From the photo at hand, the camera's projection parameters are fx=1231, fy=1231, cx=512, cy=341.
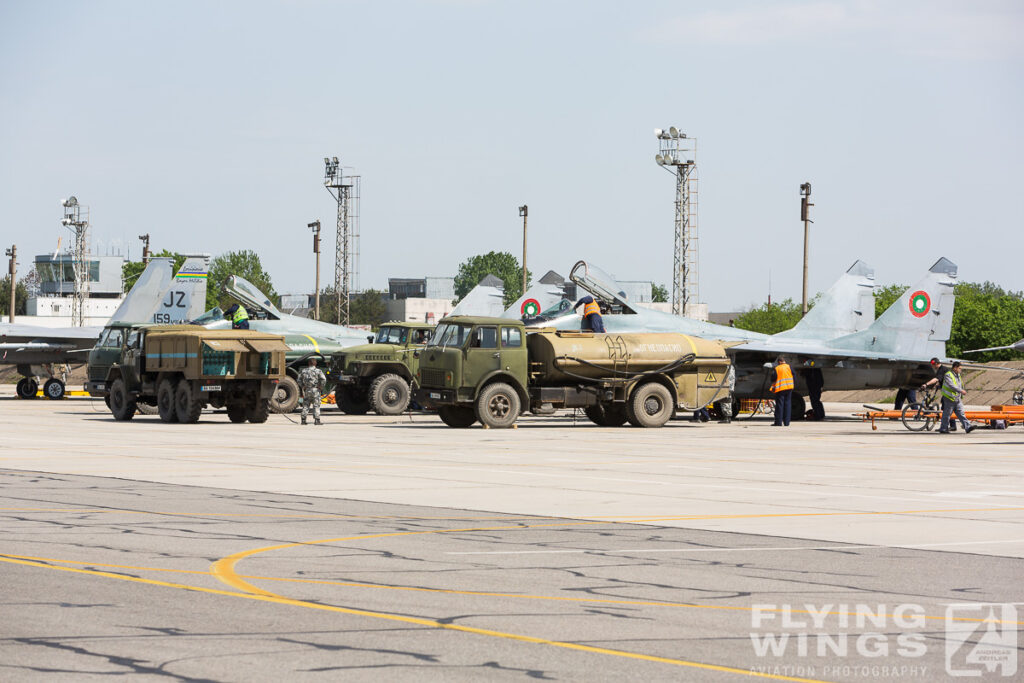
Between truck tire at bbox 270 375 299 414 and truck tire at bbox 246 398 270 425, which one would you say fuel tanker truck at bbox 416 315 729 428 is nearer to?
truck tire at bbox 246 398 270 425

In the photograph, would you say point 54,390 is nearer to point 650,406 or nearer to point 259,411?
point 259,411

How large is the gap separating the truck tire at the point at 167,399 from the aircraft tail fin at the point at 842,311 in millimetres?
20250

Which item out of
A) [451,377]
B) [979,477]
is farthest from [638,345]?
[979,477]

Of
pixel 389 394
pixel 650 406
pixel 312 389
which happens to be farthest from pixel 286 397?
pixel 650 406

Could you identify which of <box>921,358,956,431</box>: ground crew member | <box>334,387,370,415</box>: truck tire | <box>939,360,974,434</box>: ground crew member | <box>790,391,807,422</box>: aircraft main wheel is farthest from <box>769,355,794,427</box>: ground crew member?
<box>334,387,370,415</box>: truck tire

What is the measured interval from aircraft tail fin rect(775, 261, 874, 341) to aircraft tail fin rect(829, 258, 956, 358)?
2.07 m

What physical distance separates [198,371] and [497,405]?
706cm

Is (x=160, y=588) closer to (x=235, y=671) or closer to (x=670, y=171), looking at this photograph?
(x=235, y=671)

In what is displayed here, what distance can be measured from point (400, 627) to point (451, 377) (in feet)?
69.2

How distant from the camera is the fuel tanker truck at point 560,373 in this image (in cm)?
2816

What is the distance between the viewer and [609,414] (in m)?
30.7

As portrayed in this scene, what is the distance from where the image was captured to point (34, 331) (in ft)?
172

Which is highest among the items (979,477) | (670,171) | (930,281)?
(670,171)

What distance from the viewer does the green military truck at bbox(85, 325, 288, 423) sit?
28906 mm
